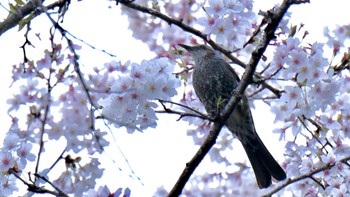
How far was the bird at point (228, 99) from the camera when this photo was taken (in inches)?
174

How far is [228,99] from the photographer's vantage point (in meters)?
4.58

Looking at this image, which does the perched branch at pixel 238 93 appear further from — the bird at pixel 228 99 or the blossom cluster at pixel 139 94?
the bird at pixel 228 99

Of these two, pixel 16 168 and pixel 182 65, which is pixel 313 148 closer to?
pixel 182 65

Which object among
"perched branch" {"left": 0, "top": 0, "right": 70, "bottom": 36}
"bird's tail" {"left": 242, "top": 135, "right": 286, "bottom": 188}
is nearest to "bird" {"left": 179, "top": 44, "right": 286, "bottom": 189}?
"bird's tail" {"left": 242, "top": 135, "right": 286, "bottom": 188}

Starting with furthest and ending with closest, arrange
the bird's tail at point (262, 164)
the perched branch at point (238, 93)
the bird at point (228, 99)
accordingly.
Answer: the bird at point (228, 99) → the bird's tail at point (262, 164) → the perched branch at point (238, 93)

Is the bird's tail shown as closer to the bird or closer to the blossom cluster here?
the bird

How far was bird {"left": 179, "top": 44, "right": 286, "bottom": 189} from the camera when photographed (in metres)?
4.41

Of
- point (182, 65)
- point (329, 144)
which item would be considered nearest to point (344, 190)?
point (329, 144)

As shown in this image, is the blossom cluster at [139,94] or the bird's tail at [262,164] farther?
the bird's tail at [262,164]

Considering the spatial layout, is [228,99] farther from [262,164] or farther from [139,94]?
[139,94]

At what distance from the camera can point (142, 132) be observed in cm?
328

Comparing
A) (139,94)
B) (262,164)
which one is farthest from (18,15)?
(262,164)

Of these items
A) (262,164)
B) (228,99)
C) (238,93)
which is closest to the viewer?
(238,93)

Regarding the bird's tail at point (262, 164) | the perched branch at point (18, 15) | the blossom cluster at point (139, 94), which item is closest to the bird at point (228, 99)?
the bird's tail at point (262, 164)
